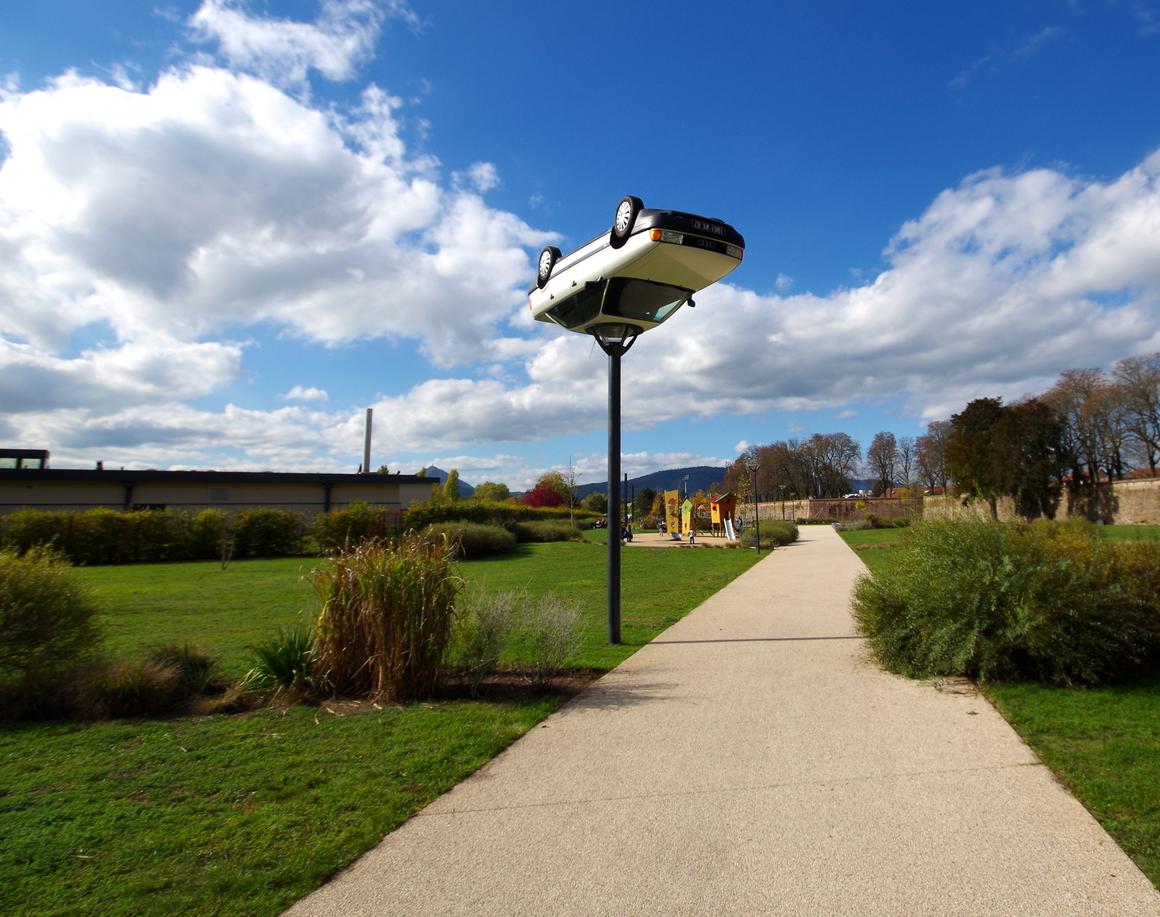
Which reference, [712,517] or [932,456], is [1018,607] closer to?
[712,517]

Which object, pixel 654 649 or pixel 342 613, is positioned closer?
pixel 342 613

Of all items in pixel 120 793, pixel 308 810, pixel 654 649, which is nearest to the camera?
pixel 308 810

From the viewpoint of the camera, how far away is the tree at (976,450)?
155ft

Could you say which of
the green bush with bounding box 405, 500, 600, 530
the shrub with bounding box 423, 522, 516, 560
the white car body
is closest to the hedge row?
the green bush with bounding box 405, 500, 600, 530

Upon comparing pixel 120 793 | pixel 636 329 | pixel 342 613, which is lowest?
pixel 120 793

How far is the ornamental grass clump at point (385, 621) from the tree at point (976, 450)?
4784 cm

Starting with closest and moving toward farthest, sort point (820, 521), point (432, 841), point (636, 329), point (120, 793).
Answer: point (432, 841), point (120, 793), point (636, 329), point (820, 521)

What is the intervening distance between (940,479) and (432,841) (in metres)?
88.3

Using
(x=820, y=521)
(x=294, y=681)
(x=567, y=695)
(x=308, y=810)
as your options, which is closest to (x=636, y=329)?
(x=567, y=695)

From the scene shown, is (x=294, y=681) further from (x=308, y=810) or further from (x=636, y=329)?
(x=636, y=329)

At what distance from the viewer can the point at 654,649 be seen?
331 inches

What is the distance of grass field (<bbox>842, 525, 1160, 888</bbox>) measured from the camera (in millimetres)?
Result: 3482

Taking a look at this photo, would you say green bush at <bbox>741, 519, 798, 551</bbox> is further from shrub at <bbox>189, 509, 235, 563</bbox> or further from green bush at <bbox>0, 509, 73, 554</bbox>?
green bush at <bbox>0, 509, 73, 554</bbox>

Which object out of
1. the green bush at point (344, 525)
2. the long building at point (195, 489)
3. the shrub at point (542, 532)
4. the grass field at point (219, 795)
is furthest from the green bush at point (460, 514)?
the grass field at point (219, 795)
